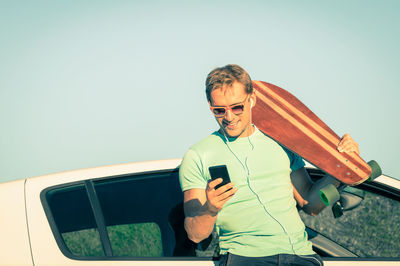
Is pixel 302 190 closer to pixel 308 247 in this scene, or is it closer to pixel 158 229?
pixel 308 247

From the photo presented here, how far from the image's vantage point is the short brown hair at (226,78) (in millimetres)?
2312

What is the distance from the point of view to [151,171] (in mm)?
2666

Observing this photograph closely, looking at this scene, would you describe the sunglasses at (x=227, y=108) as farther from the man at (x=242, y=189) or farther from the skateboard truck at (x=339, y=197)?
the skateboard truck at (x=339, y=197)

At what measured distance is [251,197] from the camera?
7.45 ft

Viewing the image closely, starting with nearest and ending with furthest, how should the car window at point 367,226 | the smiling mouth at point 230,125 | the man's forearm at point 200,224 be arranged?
1. the man's forearm at point 200,224
2. the smiling mouth at point 230,125
3. the car window at point 367,226

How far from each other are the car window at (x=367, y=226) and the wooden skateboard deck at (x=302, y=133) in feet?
0.81

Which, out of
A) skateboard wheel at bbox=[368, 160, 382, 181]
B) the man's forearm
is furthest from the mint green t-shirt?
skateboard wheel at bbox=[368, 160, 382, 181]

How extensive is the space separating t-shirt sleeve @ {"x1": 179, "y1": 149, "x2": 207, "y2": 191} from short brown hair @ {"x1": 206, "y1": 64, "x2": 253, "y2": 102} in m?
0.37

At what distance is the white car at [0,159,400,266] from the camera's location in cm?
223

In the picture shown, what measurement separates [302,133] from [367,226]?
1049 mm

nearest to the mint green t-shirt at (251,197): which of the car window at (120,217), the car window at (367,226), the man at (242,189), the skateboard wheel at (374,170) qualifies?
the man at (242,189)

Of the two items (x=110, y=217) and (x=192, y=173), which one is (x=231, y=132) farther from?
(x=110, y=217)

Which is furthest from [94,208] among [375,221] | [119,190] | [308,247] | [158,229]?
[375,221]

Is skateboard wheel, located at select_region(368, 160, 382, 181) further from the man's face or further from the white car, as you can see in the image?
the man's face
